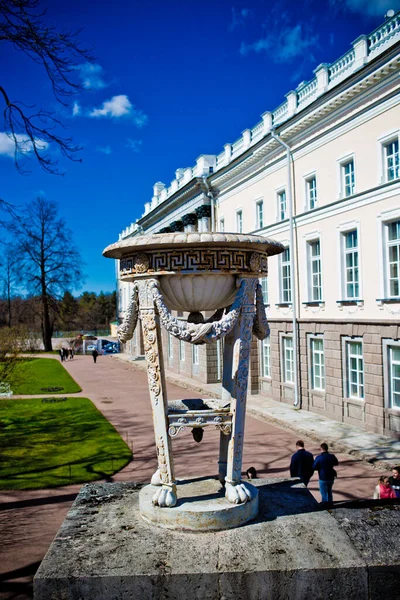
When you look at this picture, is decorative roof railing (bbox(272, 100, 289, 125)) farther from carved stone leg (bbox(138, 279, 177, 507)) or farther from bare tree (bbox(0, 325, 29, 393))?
carved stone leg (bbox(138, 279, 177, 507))

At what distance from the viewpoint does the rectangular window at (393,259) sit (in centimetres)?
1381

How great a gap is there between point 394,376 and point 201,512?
32.2 feet

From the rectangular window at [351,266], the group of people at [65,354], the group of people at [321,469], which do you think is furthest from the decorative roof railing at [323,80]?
the group of people at [65,354]

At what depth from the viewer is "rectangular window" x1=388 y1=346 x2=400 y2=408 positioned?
1370cm

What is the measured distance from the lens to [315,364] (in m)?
17.7

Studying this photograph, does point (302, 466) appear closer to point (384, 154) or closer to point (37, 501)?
point (37, 501)

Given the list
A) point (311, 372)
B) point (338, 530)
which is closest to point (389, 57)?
point (311, 372)

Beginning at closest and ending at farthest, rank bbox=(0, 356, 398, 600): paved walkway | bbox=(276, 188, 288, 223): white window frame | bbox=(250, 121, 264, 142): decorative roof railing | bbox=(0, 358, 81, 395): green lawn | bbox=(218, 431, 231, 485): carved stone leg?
1. bbox=(218, 431, 231, 485): carved stone leg
2. bbox=(0, 356, 398, 600): paved walkway
3. bbox=(276, 188, 288, 223): white window frame
4. bbox=(250, 121, 264, 142): decorative roof railing
5. bbox=(0, 358, 81, 395): green lawn

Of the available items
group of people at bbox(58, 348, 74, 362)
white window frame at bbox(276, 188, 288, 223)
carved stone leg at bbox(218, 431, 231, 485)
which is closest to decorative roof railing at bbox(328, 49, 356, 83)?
white window frame at bbox(276, 188, 288, 223)

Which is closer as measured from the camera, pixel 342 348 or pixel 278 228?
pixel 342 348

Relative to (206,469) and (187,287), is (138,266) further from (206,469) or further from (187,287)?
(206,469)

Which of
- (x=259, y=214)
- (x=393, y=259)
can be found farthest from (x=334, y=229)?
(x=259, y=214)

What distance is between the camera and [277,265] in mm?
20031

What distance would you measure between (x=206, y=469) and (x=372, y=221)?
8083 mm
